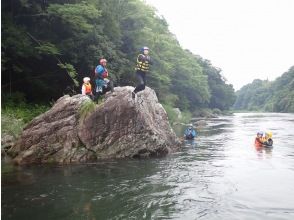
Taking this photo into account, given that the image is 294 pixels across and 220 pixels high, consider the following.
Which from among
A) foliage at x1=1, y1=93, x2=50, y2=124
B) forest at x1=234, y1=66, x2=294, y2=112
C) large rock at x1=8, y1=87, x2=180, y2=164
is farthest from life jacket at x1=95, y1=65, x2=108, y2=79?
forest at x1=234, y1=66, x2=294, y2=112

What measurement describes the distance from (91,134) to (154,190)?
19.7 ft

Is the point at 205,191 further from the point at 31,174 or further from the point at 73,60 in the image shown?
the point at 73,60

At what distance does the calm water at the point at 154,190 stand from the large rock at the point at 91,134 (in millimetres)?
958

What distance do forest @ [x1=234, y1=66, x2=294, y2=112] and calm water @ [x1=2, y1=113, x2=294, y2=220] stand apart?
99.4m

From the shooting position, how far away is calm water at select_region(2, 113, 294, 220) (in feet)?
28.7

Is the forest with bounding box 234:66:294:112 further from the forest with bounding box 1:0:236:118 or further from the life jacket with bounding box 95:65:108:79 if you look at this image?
the life jacket with bounding box 95:65:108:79

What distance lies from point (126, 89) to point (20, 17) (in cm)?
999

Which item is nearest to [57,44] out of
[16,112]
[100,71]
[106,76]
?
[16,112]

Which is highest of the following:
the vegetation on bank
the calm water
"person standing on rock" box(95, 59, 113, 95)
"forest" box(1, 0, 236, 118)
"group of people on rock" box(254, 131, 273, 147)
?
"forest" box(1, 0, 236, 118)

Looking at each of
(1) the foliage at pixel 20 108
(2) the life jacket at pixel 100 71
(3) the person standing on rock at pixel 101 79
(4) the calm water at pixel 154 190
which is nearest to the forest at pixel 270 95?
(1) the foliage at pixel 20 108

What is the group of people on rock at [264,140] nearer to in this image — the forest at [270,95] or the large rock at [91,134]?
the large rock at [91,134]

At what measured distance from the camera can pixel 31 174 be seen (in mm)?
12828

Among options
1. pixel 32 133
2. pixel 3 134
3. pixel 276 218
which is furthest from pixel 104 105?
pixel 276 218

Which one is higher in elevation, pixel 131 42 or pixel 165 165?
pixel 131 42
